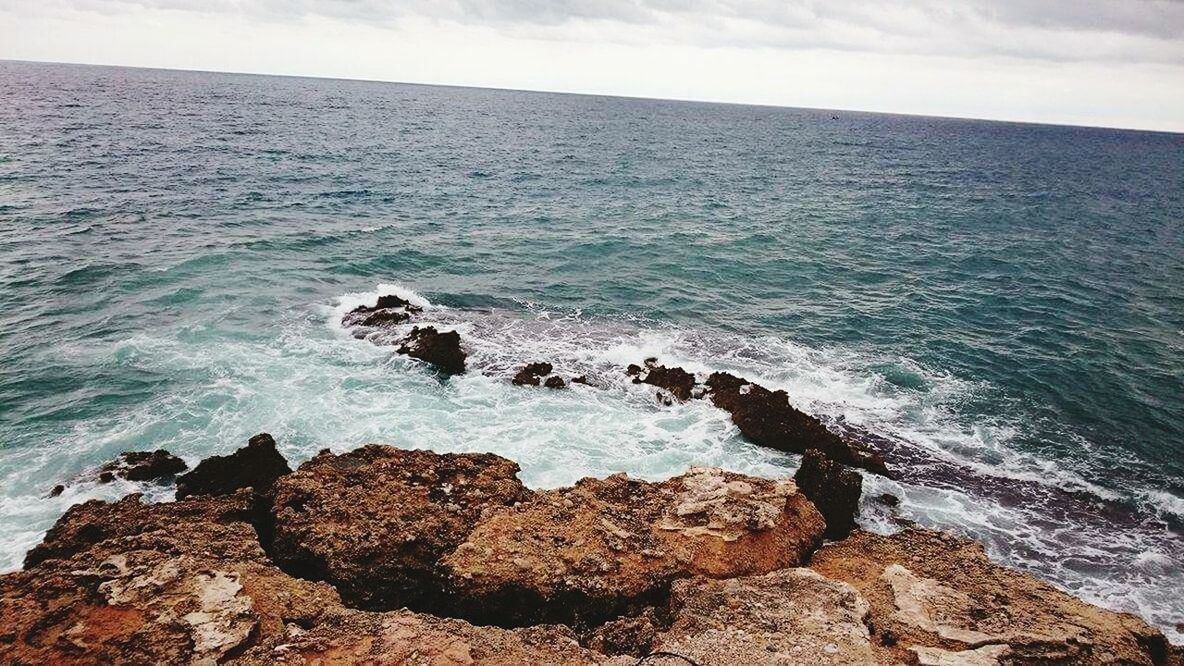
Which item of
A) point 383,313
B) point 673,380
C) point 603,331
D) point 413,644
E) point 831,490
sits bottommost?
point 673,380

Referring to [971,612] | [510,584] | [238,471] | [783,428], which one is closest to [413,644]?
[510,584]

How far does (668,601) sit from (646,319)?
21.0 m

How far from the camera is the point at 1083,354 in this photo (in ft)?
88.8

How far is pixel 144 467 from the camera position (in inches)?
640

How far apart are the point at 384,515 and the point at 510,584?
283 centimetres

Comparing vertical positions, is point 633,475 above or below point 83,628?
below

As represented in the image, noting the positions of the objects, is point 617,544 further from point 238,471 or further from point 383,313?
point 383,313

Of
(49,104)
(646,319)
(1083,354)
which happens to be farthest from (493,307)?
(49,104)

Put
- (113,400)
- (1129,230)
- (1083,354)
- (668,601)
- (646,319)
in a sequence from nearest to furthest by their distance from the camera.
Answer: (668,601), (113,400), (1083,354), (646,319), (1129,230)

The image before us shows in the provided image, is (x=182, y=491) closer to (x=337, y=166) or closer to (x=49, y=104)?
(x=337, y=166)

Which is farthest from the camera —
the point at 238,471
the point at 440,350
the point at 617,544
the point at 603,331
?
the point at 603,331

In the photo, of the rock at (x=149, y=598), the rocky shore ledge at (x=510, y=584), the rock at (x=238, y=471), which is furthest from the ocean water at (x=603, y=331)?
the rock at (x=149, y=598)

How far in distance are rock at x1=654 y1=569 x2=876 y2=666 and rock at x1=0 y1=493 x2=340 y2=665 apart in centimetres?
509

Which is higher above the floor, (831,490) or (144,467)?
(831,490)
